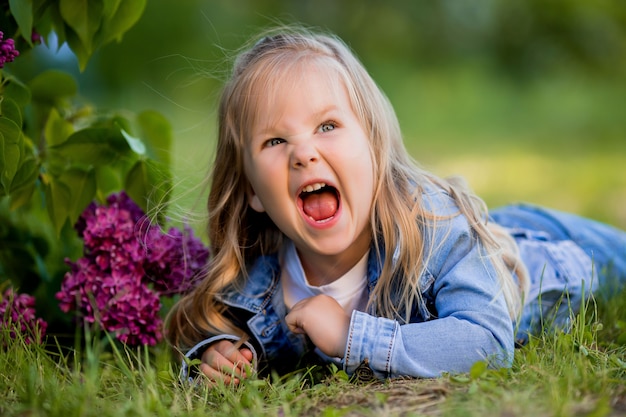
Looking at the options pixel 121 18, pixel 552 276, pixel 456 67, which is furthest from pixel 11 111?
pixel 456 67

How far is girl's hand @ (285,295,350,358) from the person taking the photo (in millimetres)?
2160

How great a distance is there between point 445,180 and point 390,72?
1108cm

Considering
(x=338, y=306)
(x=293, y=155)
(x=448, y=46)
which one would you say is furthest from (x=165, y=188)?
(x=448, y=46)

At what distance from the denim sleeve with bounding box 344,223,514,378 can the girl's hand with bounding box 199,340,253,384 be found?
1.07ft

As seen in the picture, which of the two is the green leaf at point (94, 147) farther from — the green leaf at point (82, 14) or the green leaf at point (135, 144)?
the green leaf at point (82, 14)

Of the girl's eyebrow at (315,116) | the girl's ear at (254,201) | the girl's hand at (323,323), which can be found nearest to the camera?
the girl's hand at (323,323)

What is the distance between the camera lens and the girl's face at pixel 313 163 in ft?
7.29

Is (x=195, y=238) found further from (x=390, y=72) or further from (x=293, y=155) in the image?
(x=390, y=72)

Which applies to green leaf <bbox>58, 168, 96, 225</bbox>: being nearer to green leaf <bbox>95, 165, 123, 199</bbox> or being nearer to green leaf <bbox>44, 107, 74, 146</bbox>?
green leaf <bbox>95, 165, 123, 199</bbox>

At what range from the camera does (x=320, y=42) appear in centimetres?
250

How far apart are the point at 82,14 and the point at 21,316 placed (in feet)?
3.04

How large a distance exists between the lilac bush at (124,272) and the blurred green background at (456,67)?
5.24 meters

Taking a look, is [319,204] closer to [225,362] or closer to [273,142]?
[273,142]

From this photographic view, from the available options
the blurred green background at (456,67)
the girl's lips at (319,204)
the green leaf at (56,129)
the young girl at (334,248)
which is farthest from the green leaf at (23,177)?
the blurred green background at (456,67)
